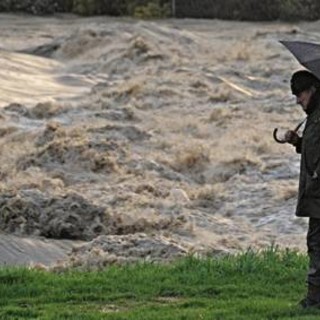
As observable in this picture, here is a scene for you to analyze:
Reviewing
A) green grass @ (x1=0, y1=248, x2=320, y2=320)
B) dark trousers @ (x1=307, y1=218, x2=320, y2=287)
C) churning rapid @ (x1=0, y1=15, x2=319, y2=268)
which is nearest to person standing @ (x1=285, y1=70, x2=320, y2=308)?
dark trousers @ (x1=307, y1=218, x2=320, y2=287)

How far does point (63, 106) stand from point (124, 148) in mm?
4871

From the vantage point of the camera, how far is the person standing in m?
8.38

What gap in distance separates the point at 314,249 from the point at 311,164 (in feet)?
1.96

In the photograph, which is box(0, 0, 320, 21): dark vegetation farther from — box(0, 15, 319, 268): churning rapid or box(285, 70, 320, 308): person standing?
box(285, 70, 320, 308): person standing

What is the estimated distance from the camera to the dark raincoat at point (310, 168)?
837 centimetres

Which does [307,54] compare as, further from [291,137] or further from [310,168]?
[310,168]

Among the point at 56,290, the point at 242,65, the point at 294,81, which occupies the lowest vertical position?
the point at 242,65

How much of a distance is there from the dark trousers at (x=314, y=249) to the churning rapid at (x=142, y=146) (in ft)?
11.3

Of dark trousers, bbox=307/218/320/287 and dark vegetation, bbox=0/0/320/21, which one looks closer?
dark trousers, bbox=307/218/320/287

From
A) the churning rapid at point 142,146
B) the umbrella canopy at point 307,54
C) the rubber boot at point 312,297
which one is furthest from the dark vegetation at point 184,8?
the rubber boot at point 312,297

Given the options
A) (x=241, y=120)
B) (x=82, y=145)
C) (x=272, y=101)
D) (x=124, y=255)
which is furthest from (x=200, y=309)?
(x=272, y=101)

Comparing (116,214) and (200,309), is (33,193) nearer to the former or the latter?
(116,214)

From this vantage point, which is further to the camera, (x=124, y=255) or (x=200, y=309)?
(x=124, y=255)

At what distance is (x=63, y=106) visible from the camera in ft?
83.0
